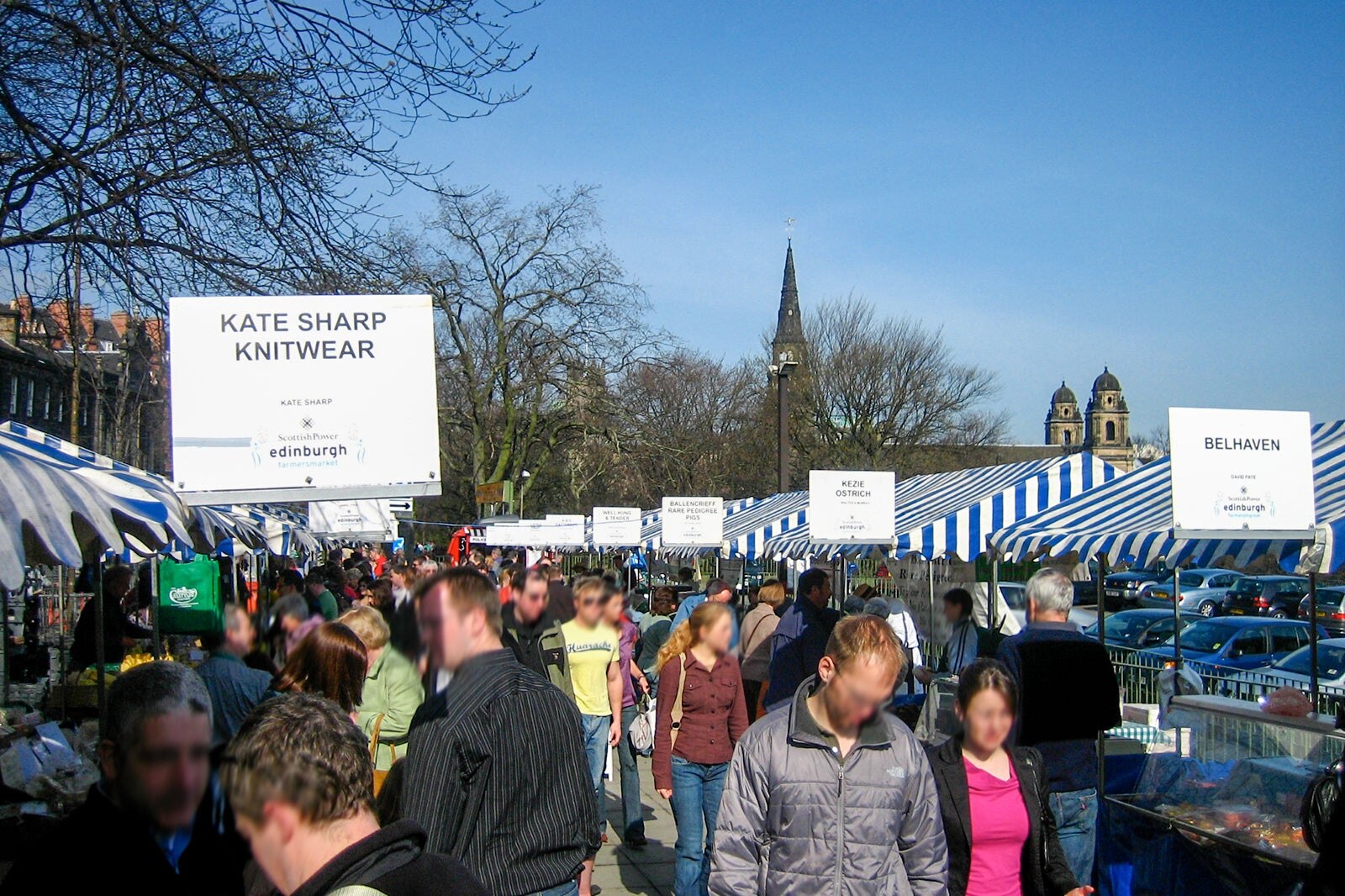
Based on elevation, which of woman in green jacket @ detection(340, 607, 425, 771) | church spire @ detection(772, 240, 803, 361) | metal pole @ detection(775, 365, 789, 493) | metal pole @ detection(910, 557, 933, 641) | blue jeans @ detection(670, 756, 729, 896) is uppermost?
church spire @ detection(772, 240, 803, 361)

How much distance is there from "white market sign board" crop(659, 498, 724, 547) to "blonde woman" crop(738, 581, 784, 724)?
8740 mm

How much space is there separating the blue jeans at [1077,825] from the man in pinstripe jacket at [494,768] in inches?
114

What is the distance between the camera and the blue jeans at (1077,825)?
559cm

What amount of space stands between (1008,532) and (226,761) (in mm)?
10869

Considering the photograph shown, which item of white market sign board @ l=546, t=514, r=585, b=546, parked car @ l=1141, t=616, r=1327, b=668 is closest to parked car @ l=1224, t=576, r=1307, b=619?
parked car @ l=1141, t=616, r=1327, b=668

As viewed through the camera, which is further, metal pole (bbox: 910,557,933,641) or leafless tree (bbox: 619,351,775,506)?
leafless tree (bbox: 619,351,775,506)

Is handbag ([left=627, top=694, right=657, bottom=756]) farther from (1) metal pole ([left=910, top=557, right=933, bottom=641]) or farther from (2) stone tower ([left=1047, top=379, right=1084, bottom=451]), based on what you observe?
(2) stone tower ([left=1047, top=379, right=1084, bottom=451])

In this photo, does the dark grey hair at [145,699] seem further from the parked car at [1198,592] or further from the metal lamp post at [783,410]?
the parked car at [1198,592]

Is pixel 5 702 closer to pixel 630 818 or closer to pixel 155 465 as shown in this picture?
pixel 630 818

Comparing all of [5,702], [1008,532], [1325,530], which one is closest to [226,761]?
[1325,530]

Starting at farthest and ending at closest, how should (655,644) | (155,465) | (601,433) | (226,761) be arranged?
(601,433) < (155,465) < (655,644) < (226,761)

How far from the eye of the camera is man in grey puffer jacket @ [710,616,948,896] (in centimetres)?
371

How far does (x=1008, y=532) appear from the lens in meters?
12.3

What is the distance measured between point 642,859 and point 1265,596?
27.8 meters
